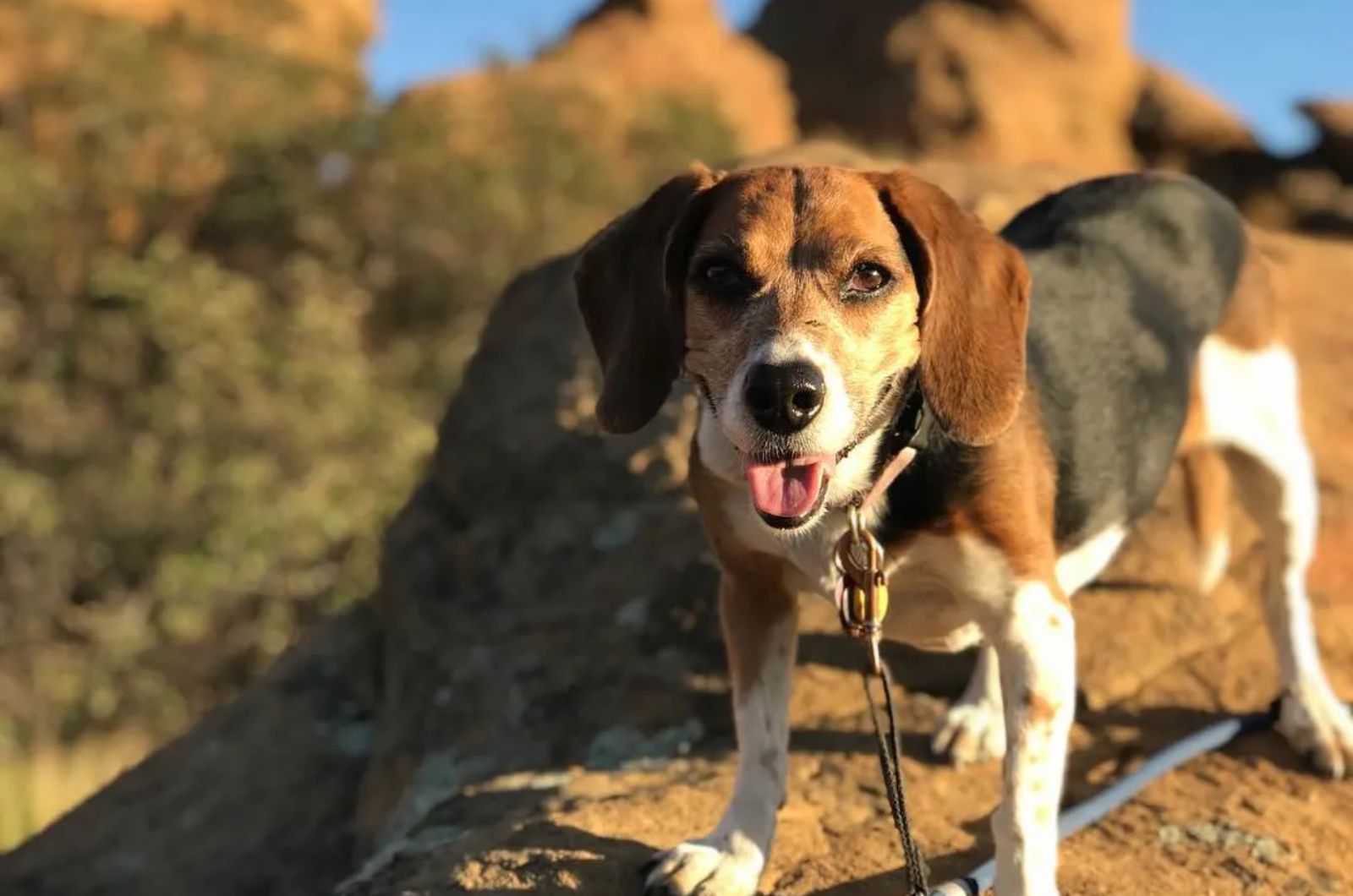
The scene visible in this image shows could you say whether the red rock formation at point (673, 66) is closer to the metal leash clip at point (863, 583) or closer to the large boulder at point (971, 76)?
the large boulder at point (971, 76)

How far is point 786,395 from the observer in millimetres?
2740

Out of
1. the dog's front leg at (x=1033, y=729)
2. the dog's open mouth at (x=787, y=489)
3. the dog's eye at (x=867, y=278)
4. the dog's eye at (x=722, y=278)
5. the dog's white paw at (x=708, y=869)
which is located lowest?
the dog's white paw at (x=708, y=869)

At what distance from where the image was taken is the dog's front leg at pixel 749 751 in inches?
128

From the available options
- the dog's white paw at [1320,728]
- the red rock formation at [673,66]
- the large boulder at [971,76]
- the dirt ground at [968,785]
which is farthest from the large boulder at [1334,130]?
the dog's white paw at [1320,728]

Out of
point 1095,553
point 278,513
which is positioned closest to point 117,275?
point 278,513

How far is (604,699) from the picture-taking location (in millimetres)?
4543

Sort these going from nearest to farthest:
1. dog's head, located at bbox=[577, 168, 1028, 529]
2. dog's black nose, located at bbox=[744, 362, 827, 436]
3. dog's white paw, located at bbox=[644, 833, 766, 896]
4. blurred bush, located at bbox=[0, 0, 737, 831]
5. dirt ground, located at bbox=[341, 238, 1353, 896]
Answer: dog's black nose, located at bbox=[744, 362, 827, 436] < dog's head, located at bbox=[577, 168, 1028, 529] < dog's white paw, located at bbox=[644, 833, 766, 896] < dirt ground, located at bbox=[341, 238, 1353, 896] < blurred bush, located at bbox=[0, 0, 737, 831]

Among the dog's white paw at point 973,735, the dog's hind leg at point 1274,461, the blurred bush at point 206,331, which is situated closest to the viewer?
the dog's white paw at point 973,735

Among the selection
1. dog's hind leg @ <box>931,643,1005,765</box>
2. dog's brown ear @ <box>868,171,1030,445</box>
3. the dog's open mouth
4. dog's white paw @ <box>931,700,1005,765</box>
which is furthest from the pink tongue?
dog's white paw @ <box>931,700,1005,765</box>

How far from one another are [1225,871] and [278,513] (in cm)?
1056

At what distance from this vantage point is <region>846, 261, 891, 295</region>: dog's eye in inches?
121

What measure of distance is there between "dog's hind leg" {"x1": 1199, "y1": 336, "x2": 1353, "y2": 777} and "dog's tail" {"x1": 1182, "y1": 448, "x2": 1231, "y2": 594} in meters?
0.13

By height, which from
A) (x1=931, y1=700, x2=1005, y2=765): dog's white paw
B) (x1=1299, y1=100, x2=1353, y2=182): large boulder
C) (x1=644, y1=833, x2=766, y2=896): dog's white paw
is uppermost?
(x1=1299, y1=100, x2=1353, y2=182): large boulder

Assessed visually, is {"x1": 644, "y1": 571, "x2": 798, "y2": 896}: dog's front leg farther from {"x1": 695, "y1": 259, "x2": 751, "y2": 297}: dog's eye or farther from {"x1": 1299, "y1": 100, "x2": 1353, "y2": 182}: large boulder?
{"x1": 1299, "y1": 100, "x2": 1353, "y2": 182}: large boulder
